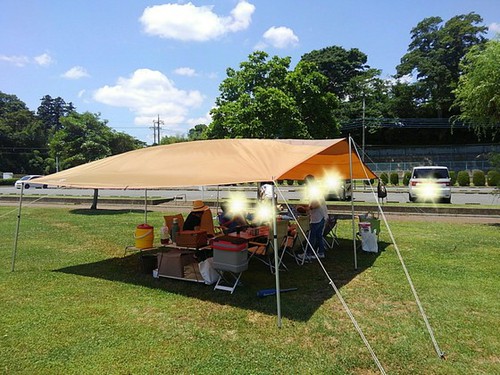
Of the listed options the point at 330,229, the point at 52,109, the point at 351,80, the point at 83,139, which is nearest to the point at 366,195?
the point at 330,229

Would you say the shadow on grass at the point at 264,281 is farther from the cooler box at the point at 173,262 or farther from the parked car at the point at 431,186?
the parked car at the point at 431,186

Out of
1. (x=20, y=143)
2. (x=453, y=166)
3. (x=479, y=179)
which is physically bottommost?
(x=479, y=179)

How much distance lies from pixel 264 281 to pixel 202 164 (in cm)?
205

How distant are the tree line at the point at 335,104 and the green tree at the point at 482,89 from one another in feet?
0.07

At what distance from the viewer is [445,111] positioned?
46531 millimetres

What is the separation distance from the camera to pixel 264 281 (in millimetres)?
5945

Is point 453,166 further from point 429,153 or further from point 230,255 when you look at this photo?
point 230,255

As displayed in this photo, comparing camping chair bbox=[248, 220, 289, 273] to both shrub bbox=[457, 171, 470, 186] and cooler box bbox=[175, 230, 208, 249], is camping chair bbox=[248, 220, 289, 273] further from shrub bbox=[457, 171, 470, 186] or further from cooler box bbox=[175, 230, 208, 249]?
shrub bbox=[457, 171, 470, 186]

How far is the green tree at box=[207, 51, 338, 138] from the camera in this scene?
2444 centimetres

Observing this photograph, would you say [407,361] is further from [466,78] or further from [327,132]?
[327,132]

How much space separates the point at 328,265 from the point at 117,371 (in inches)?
170

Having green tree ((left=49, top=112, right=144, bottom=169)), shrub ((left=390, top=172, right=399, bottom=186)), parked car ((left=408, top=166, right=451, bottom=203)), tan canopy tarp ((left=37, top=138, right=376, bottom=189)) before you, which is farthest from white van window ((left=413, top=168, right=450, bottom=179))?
green tree ((left=49, top=112, right=144, bottom=169))

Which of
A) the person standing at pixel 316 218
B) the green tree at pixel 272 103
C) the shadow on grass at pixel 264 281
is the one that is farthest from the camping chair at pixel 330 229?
the green tree at pixel 272 103

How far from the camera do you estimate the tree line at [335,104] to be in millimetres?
24047
